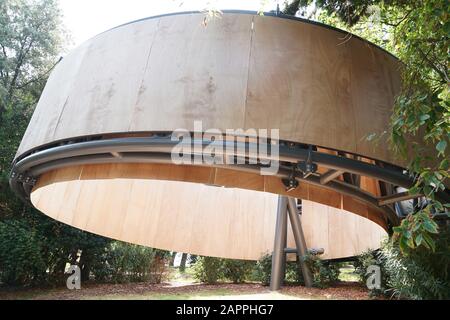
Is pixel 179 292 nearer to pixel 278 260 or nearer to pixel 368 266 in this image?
pixel 278 260

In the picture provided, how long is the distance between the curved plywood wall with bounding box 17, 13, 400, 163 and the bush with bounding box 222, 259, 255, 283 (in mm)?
8667

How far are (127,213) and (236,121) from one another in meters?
6.14

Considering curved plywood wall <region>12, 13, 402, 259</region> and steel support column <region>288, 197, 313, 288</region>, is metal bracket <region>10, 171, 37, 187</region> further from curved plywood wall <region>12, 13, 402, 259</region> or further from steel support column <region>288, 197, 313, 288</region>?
steel support column <region>288, 197, 313, 288</region>

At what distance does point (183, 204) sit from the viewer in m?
10.6

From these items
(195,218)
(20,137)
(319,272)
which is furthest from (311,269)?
(20,137)

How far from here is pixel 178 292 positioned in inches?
394

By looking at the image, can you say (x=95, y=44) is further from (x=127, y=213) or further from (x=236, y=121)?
(x=127, y=213)

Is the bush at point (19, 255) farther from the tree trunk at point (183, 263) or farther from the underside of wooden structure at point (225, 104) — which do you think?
the tree trunk at point (183, 263)

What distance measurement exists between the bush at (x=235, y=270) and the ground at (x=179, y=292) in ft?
2.13

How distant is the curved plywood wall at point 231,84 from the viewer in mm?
4004

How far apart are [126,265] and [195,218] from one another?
3255 mm
